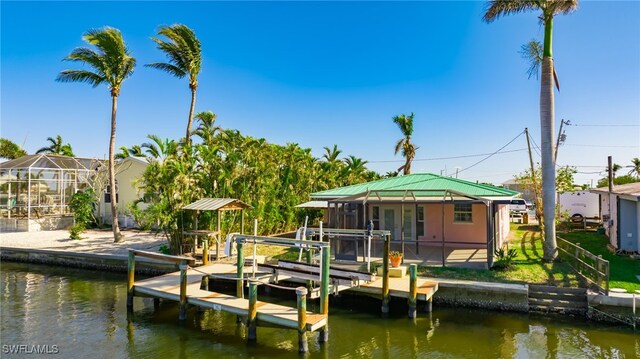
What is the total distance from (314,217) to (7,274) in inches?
704

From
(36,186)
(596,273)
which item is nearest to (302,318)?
(596,273)

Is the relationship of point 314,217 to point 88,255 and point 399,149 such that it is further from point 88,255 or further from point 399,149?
point 88,255

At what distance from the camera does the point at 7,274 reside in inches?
706

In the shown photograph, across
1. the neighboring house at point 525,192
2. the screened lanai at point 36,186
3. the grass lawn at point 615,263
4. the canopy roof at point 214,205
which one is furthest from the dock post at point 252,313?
the screened lanai at point 36,186

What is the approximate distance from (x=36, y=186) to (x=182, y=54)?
1566cm

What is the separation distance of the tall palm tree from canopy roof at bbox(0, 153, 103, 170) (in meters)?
30.2

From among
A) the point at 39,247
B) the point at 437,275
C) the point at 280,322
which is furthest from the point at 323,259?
the point at 39,247

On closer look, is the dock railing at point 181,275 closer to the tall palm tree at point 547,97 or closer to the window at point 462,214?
the window at point 462,214

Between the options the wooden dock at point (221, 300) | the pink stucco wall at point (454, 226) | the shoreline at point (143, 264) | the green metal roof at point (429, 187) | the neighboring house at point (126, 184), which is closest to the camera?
the wooden dock at point (221, 300)

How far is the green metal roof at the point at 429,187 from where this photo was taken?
634 inches

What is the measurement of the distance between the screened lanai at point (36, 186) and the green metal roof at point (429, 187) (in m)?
21.6

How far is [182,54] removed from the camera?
23.2 m

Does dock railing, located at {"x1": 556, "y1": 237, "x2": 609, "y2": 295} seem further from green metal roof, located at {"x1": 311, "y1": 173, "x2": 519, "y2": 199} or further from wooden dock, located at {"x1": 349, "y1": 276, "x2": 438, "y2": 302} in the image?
wooden dock, located at {"x1": 349, "y1": 276, "x2": 438, "y2": 302}
